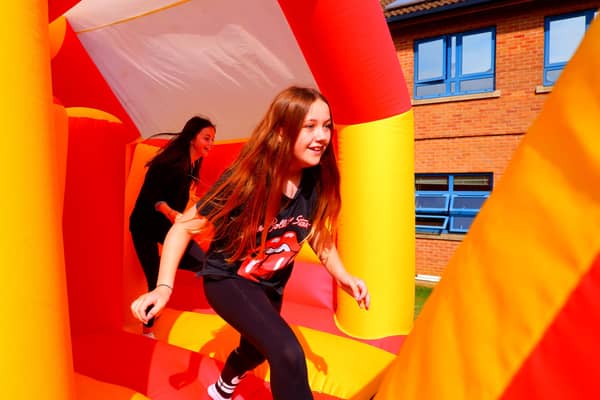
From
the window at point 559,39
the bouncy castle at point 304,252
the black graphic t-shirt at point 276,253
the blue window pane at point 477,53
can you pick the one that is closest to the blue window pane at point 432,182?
the blue window pane at point 477,53

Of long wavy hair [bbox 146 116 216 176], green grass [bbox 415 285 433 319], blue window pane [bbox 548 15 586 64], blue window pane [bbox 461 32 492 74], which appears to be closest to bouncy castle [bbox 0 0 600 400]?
long wavy hair [bbox 146 116 216 176]

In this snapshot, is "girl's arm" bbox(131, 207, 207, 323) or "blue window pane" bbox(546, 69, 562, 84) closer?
"girl's arm" bbox(131, 207, 207, 323)

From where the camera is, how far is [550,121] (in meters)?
0.66

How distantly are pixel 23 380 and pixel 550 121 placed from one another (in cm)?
109

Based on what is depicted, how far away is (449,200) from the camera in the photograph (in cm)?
754

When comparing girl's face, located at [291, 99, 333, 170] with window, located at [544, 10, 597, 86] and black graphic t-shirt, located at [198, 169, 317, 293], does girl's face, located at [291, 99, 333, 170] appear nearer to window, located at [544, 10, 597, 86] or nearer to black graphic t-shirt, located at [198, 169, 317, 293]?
black graphic t-shirt, located at [198, 169, 317, 293]

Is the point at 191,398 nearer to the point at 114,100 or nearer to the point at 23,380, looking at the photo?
the point at 23,380

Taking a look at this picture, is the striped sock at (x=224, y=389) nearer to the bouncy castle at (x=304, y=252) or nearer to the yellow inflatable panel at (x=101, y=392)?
the bouncy castle at (x=304, y=252)

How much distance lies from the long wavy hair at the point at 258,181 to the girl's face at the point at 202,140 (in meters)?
1.19

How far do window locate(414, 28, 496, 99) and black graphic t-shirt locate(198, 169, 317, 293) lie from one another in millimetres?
6574

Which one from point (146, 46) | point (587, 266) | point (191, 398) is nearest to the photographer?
point (587, 266)

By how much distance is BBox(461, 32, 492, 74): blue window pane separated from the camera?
7234mm

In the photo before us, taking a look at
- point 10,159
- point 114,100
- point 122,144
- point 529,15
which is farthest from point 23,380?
point 529,15

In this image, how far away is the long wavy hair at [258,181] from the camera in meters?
1.49
